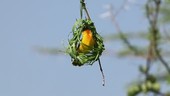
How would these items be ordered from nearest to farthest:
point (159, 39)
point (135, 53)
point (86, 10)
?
1. point (86, 10)
2. point (159, 39)
3. point (135, 53)

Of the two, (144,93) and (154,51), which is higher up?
(154,51)

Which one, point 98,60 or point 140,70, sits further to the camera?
point 140,70

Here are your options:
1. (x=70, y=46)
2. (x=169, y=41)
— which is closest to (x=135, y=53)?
(x=169, y=41)

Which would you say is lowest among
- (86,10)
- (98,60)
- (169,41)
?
(169,41)

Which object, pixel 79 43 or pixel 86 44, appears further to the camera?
pixel 79 43

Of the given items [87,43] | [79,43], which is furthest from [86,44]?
[79,43]

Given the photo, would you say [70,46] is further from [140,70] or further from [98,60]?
[140,70]

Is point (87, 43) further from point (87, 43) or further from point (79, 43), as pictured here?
point (79, 43)

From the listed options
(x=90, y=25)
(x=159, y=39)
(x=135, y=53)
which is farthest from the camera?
(x=135, y=53)
